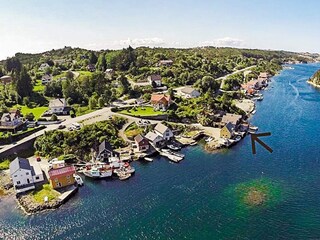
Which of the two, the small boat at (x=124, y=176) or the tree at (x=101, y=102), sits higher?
the tree at (x=101, y=102)

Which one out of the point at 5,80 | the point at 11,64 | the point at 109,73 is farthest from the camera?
the point at 11,64

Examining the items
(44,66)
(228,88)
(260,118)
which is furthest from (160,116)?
(44,66)

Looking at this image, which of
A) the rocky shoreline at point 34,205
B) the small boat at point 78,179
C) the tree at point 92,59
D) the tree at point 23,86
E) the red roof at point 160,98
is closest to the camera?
the rocky shoreline at point 34,205

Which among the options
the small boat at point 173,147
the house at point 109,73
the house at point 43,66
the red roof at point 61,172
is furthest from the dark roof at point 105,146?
the house at point 43,66

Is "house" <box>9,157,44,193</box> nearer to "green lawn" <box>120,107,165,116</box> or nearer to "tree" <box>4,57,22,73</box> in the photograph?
"green lawn" <box>120,107,165,116</box>

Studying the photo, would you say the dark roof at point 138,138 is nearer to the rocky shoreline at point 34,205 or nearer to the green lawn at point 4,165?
the rocky shoreline at point 34,205

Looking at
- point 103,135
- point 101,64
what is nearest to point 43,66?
point 101,64

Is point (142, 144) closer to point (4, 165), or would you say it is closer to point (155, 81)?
point (4, 165)
